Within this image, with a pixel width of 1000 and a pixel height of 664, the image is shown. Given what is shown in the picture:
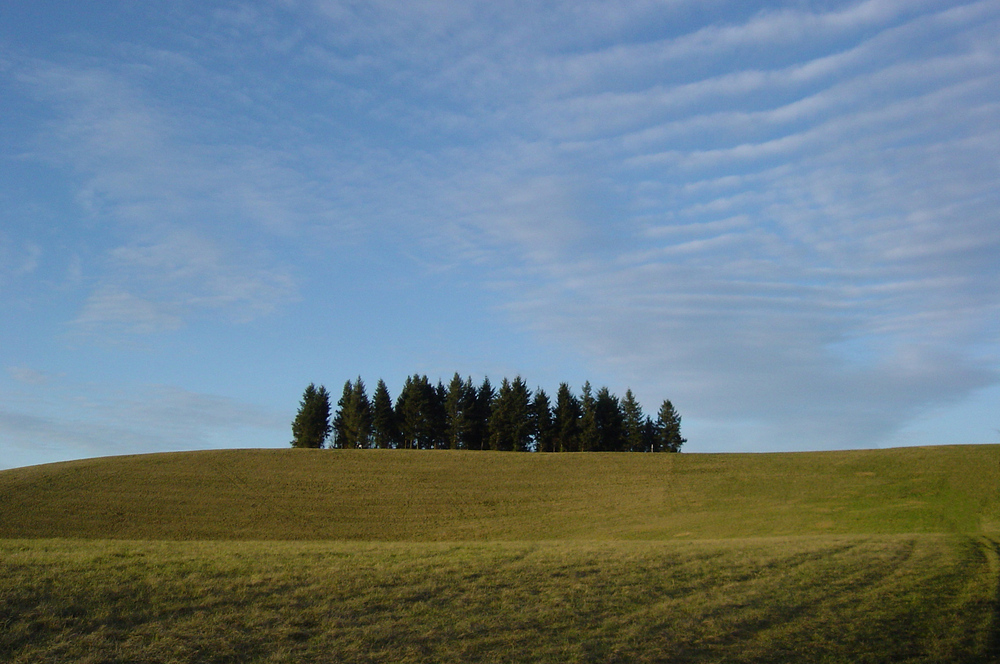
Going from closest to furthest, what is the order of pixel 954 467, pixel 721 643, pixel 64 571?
pixel 721 643 < pixel 64 571 < pixel 954 467

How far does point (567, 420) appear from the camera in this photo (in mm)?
95000

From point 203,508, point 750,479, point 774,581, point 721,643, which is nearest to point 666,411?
point 750,479

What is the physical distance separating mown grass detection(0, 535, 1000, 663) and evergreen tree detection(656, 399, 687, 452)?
7721 centimetres

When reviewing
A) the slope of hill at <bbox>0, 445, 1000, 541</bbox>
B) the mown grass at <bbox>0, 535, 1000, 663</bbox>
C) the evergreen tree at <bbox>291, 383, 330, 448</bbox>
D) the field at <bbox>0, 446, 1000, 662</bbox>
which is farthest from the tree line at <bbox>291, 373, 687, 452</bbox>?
the mown grass at <bbox>0, 535, 1000, 663</bbox>

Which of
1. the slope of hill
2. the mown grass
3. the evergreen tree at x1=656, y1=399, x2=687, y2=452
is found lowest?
the mown grass

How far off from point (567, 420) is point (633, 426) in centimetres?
1103

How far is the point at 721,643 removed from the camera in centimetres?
1280

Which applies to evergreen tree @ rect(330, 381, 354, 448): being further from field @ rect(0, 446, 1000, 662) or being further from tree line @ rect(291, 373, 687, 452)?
field @ rect(0, 446, 1000, 662)

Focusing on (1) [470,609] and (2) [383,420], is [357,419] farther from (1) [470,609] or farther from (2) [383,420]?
(1) [470,609]

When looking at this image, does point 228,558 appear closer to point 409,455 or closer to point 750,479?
point 750,479

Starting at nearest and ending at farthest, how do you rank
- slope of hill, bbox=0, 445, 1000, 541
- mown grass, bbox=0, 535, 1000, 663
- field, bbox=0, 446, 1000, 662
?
mown grass, bbox=0, 535, 1000, 663 < field, bbox=0, 446, 1000, 662 < slope of hill, bbox=0, 445, 1000, 541

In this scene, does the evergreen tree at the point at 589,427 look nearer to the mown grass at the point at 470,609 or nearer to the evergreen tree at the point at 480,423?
the evergreen tree at the point at 480,423

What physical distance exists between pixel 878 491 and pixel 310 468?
4699 cm

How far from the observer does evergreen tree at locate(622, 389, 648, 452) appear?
98.8 metres
